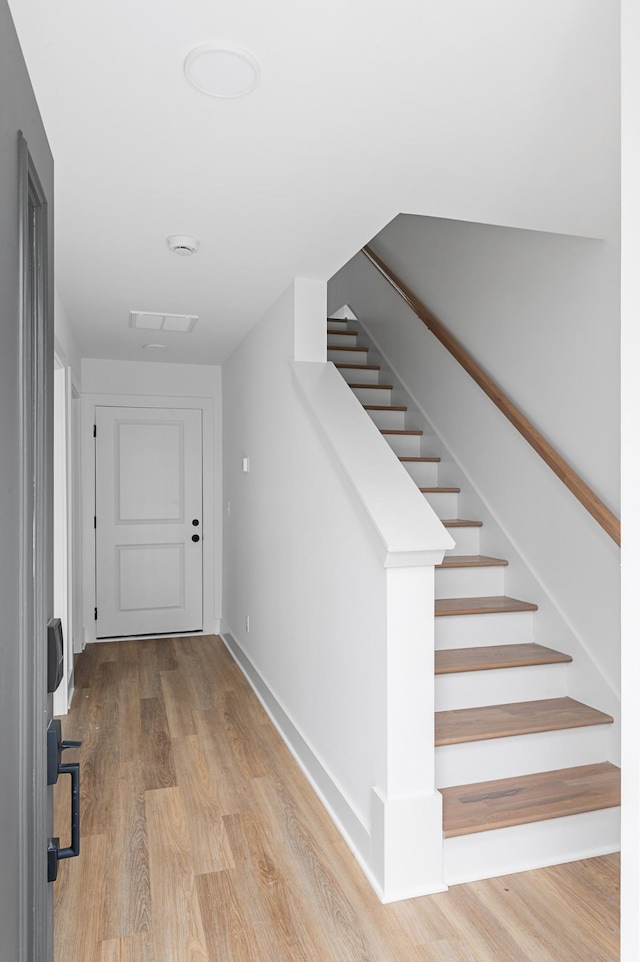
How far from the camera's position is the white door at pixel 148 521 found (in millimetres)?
5188

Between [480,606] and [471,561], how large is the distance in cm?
31

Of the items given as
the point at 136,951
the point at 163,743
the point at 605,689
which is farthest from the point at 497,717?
the point at 163,743

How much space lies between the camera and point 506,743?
7.79 feet

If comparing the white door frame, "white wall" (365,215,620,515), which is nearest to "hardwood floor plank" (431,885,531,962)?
"white wall" (365,215,620,515)

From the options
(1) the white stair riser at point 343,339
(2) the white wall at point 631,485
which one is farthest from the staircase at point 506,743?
(1) the white stair riser at point 343,339

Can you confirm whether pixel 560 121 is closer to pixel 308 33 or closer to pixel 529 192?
pixel 529 192

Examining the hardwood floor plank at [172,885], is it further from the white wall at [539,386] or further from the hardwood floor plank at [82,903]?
the white wall at [539,386]

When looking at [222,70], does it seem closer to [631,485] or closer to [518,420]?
[631,485]

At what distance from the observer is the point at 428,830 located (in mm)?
2051

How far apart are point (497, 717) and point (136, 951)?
1.42 meters

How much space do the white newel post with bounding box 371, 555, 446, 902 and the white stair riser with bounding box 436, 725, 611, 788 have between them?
0.26 m

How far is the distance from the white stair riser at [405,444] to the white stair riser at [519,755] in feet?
5.94

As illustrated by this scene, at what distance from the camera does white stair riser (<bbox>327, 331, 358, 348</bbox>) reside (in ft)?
15.9

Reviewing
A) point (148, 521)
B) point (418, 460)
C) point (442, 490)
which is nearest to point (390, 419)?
point (418, 460)
